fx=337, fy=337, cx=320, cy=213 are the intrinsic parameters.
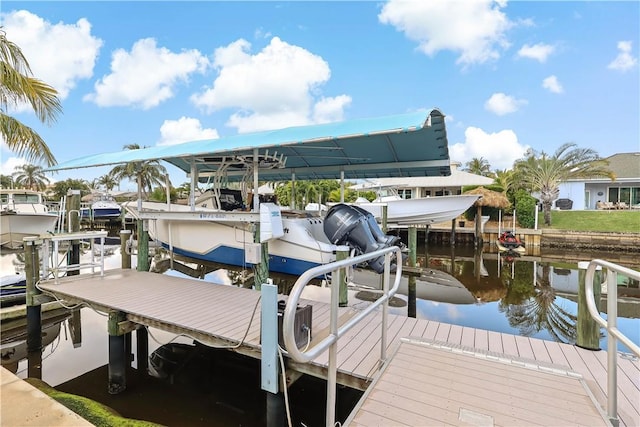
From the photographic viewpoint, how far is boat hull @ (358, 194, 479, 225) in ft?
45.3

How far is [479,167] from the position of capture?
3634 cm

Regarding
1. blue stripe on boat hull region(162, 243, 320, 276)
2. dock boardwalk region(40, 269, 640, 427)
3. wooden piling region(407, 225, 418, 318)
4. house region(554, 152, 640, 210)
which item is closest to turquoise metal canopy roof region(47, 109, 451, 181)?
wooden piling region(407, 225, 418, 318)

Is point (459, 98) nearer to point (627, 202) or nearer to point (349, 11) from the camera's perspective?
point (349, 11)

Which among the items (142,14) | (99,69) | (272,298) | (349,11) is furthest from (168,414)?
(99,69)

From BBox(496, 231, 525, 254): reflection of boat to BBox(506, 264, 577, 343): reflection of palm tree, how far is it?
7.73 meters

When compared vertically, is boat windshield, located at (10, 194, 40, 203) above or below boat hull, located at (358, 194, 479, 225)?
above

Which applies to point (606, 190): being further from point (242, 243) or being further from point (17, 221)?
point (17, 221)

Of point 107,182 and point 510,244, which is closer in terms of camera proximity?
point 510,244

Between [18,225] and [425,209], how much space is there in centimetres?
1857

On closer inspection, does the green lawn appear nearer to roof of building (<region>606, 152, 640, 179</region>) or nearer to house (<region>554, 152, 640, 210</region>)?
house (<region>554, 152, 640, 210</region>)

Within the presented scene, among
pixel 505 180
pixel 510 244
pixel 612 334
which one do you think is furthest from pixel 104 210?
pixel 612 334

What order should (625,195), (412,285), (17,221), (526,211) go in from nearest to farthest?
1. (412,285)
2. (17,221)
3. (526,211)
4. (625,195)

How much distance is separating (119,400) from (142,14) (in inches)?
411

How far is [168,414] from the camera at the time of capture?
4.29m
